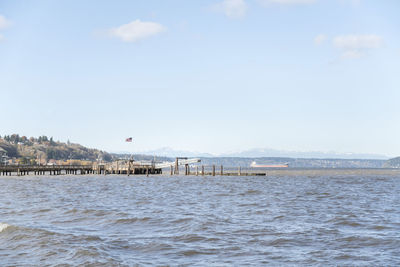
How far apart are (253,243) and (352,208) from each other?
53.6ft

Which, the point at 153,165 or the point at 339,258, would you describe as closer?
the point at 339,258

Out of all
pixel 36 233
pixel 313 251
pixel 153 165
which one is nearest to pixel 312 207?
pixel 313 251

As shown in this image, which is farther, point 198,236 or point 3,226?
point 3,226

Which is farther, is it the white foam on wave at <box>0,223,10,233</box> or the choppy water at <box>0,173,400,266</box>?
the white foam on wave at <box>0,223,10,233</box>

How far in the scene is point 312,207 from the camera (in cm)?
3272

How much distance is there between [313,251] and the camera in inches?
666

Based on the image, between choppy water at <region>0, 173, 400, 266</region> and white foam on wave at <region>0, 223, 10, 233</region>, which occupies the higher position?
white foam on wave at <region>0, 223, 10, 233</region>

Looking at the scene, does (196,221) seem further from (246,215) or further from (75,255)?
(75,255)

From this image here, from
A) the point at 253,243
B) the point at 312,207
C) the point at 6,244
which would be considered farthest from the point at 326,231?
the point at 6,244

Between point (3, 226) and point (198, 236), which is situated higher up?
point (3, 226)

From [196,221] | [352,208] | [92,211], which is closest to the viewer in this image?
[196,221]

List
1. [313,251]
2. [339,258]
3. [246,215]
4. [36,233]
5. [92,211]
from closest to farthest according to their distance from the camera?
[339,258] → [313,251] → [36,233] → [246,215] → [92,211]

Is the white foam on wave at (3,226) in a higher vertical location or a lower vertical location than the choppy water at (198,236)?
higher

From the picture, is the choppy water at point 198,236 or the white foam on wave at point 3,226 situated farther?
the white foam on wave at point 3,226
